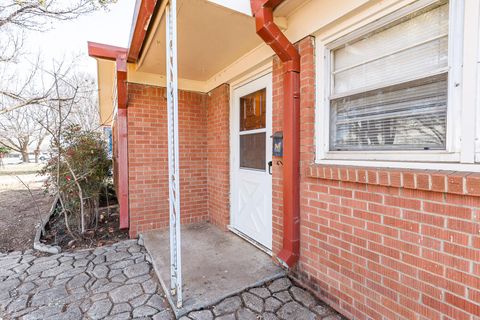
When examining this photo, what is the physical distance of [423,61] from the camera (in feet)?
5.45

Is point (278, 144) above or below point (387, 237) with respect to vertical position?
above

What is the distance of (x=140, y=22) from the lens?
260cm

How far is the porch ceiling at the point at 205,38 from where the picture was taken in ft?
7.61

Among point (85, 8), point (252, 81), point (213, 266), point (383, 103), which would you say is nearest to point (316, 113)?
point (383, 103)

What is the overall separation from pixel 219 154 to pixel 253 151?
0.90m

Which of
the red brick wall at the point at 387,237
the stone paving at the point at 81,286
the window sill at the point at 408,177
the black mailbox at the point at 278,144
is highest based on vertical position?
the black mailbox at the point at 278,144

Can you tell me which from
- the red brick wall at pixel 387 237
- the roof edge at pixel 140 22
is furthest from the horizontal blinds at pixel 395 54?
the roof edge at pixel 140 22

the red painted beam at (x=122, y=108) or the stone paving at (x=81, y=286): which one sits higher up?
the red painted beam at (x=122, y=108)

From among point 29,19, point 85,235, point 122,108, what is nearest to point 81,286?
point 85,235

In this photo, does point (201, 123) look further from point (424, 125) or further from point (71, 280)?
point (424, 125)

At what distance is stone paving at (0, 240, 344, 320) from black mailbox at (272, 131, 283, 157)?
138 centimetres

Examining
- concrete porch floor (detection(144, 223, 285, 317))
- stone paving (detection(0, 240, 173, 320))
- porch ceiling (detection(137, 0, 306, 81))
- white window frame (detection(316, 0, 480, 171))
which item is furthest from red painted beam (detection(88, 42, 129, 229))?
white window frame (detection(316, 0, 480, 171))

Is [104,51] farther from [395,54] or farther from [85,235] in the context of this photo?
[395,54]

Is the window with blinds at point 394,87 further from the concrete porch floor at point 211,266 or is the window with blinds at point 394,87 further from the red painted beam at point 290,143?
the concrete porch floor at point 211,266
